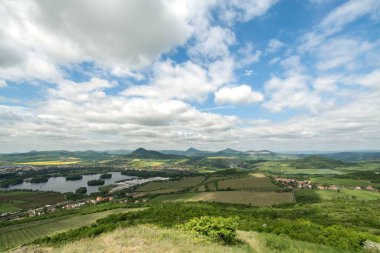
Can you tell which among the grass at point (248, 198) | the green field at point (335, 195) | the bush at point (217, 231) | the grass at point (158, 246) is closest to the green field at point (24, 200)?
the grass at point (248, 198)

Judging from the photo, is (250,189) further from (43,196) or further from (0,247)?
(43,196)

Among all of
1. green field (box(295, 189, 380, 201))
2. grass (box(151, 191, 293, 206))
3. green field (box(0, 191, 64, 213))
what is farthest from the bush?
green field (box(0, 191, 64, 213))

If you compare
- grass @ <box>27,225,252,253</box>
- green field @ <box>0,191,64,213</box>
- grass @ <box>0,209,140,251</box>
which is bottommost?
green field @ <box>0,191,64,213</box>

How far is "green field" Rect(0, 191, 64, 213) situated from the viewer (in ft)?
456

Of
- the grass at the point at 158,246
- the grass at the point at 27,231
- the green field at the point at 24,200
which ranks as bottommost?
the green field at the point at 24,200

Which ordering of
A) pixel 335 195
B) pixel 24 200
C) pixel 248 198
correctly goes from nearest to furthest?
pixel 248 198 → pixel 335 195 → pixel 24 200

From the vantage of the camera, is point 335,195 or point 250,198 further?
point 335,195

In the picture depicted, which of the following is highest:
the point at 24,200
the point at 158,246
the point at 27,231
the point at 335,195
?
the point at 158,246

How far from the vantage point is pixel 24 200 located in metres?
156

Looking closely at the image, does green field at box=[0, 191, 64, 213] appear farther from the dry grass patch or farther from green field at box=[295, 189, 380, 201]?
green field at box=[295, 189, 380, 201]

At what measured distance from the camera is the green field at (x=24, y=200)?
138875 millimetres

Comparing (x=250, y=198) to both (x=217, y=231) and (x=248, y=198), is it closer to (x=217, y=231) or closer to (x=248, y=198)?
(x=248, y=198)

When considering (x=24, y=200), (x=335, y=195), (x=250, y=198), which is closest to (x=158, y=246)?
(x=250, y=198)

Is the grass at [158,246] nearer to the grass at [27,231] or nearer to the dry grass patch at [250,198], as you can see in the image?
the grass at [27,231]
